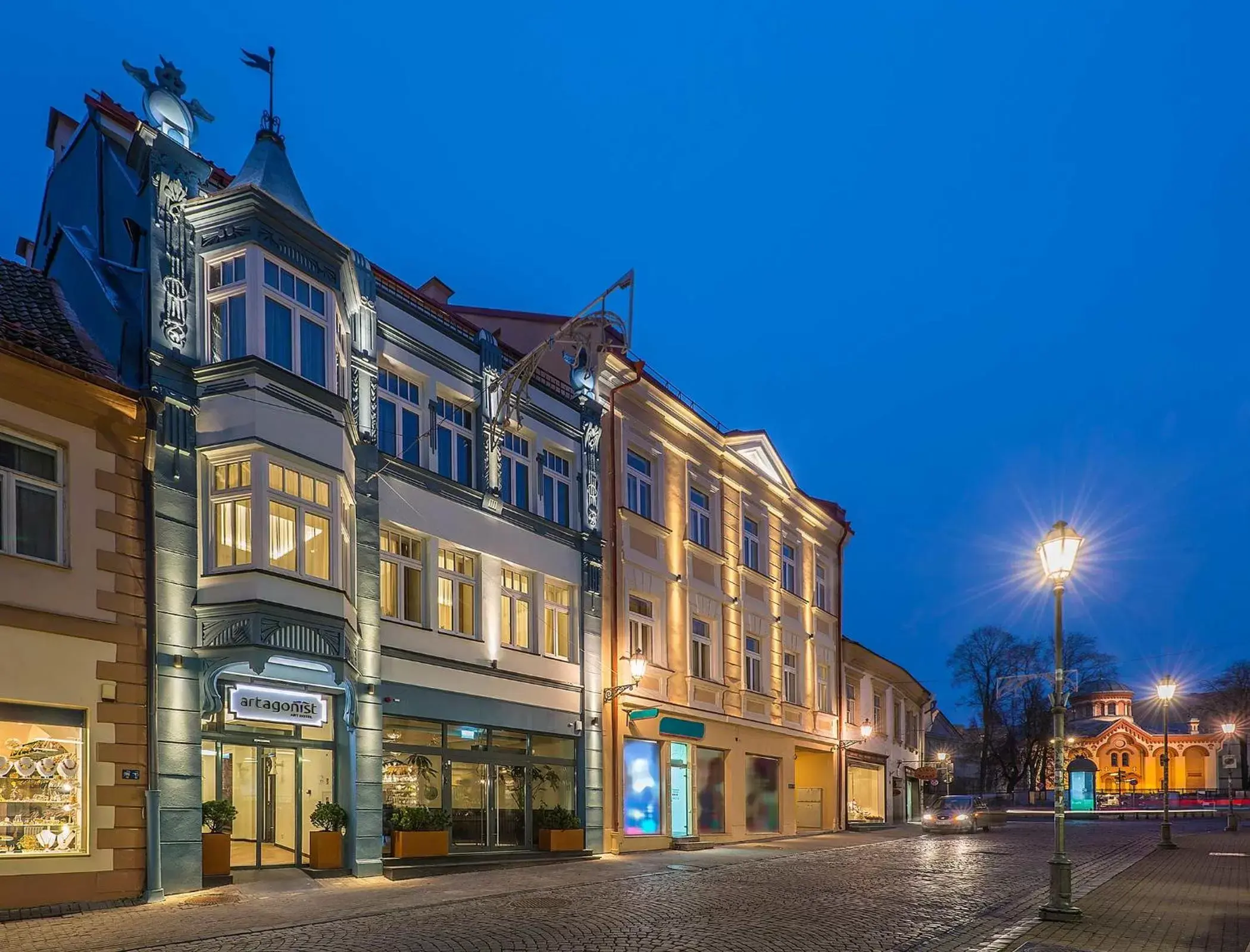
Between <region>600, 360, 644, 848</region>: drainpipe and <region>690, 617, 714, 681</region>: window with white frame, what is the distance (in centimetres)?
472

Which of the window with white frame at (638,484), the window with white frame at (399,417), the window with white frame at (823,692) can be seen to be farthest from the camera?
the window with white frame at (823,692)

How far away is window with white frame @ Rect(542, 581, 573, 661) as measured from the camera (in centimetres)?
2823

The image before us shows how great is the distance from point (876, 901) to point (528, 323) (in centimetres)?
1834

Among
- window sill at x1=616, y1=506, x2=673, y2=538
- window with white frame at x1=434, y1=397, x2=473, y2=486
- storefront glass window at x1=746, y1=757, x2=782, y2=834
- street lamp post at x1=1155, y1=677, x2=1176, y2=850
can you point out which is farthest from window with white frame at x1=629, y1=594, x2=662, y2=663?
street lamp post at x1=1155, y1=677, x2=1176, y2=850

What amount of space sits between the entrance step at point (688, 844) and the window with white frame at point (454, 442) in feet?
38.8

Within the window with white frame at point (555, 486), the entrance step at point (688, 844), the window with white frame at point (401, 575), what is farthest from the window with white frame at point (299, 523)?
the entrance step at point (688, 844)

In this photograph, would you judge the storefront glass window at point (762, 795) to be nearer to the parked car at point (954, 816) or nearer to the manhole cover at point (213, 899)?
the parked car at point (954, 816)

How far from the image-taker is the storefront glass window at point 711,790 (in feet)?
113

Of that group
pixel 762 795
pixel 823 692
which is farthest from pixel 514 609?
pixel 823 692

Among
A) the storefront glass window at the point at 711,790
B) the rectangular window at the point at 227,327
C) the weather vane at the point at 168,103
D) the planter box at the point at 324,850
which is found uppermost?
the weather vane at the point at 168,103

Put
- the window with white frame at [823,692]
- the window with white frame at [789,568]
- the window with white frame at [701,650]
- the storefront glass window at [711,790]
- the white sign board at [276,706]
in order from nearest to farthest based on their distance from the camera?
the white sign board at [276,706] → the storefront glass window at [711,790] → the window with white frame at [701,650] → the window with white frame at [789,568] → the window with white frame at [823,692]

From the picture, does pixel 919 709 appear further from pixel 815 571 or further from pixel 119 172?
pixel 119 172

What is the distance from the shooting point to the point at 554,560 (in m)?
28.5

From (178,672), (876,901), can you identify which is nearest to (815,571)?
(876,901)
